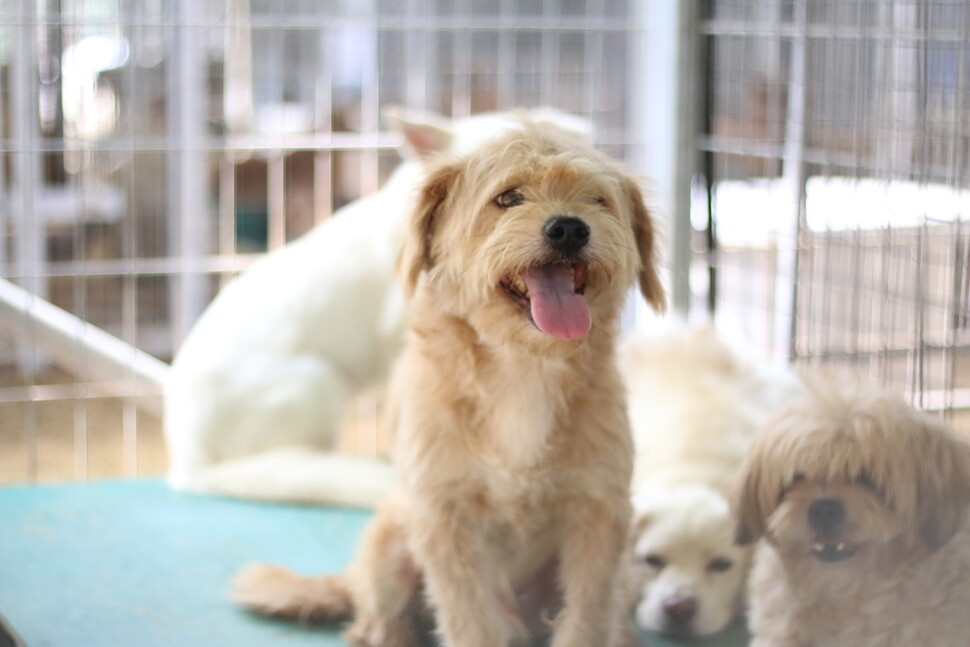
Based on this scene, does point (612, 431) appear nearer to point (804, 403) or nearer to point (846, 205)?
point (804, 403)

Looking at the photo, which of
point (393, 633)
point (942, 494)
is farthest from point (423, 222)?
point (942, 494)

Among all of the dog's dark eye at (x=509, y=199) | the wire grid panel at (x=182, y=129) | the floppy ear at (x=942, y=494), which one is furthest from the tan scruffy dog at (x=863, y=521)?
the wire grid panel at (x=182, y=129)

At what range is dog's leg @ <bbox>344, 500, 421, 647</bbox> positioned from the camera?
1.37m

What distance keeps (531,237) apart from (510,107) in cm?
176

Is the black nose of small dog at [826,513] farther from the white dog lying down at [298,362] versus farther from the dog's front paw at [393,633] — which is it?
the white dog lying down at [298,362]

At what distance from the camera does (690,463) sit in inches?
62.3

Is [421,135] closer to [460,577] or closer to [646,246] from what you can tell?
[646,246]

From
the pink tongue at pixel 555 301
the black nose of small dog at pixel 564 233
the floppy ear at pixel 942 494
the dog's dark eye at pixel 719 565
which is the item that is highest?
the black nose of small dog at pixel 564 233

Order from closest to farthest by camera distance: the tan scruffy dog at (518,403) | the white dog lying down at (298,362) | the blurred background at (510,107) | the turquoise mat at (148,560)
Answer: the tan scruffy dog at (518,403) → the blurred background at (510,107) → the turquoise mat at (148,560) → the white dog lying down at (298,362)

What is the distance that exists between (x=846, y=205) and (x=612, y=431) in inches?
20.9

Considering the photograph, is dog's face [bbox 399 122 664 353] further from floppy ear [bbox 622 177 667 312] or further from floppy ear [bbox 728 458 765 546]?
floppy ear [bbox 728 458 765 546]

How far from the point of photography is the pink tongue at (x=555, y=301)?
117 centimetres

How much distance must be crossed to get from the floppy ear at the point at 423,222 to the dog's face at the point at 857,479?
454mm

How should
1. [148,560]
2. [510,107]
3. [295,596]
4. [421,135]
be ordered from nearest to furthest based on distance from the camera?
1. [295,596]
2. [148,560]
3. [421,135]
4. [510,107]
